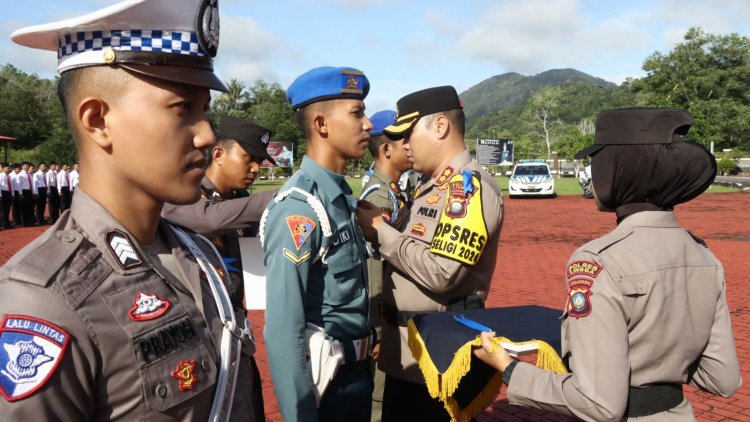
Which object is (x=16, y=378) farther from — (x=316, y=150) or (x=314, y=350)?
(x=316, y=150)

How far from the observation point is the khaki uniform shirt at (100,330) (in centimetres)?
104

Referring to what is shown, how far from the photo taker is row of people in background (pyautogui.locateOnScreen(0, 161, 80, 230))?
724 inches

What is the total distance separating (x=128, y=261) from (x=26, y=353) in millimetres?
293

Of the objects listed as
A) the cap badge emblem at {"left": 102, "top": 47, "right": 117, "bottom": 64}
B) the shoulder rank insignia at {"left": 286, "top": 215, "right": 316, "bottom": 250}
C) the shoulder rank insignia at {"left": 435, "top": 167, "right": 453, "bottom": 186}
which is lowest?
the shoulder rank insignia at {"left": 286, "top": 215, "right": 316, "bottom": 250}

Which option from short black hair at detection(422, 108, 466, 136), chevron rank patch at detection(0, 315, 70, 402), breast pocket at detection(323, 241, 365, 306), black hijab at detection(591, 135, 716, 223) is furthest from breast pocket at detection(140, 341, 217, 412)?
short black hair at detection(422, 108, 466, 136)

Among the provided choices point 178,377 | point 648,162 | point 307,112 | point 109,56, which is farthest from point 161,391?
point 307,112

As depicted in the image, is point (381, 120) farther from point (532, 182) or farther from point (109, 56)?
point (532, 182)

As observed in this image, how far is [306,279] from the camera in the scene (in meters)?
2.43

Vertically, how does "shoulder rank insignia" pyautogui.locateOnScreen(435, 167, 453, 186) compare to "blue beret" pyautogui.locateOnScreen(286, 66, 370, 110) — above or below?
below

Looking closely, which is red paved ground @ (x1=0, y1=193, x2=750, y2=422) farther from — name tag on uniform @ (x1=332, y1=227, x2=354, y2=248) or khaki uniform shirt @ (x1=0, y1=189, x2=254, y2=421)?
khaki uniform shirt @ (x1=0, y1=189, x2=254, y2=421)

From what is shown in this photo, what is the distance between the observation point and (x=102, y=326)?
3.75ft

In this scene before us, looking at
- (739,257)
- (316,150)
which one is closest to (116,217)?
(316,150)

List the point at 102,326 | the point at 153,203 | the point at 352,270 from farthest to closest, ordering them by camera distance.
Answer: the point at 352,270, the point at 153,203, the point at 102,326

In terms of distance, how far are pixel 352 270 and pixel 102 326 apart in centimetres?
161
